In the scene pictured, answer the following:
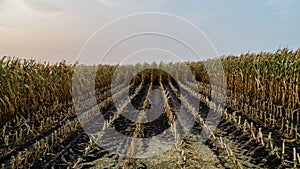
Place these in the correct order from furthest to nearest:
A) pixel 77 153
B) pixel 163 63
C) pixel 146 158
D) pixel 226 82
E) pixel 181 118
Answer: pixel 163 63
pixel 226 82
pixel 181 118
pixel 77 153
pixel 146 158

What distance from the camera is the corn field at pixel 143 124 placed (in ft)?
17.4

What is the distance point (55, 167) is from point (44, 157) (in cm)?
53

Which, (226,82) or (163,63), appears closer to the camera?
(226,82)

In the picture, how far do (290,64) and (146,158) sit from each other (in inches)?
223

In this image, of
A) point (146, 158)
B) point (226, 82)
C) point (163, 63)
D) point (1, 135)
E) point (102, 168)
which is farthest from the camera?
point (163, 63)

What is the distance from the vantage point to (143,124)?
8.35 metres

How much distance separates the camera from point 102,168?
5.00 meters

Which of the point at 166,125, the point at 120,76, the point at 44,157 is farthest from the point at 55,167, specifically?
the point at 120,76

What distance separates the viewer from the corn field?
17.4 feet

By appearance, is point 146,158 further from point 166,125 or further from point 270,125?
point 270,125

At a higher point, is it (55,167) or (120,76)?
(120,76)

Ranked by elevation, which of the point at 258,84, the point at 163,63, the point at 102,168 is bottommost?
the point at 102,168

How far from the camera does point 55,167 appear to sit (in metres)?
5.16

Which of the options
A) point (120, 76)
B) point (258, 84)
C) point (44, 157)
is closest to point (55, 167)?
point (44, 157)
